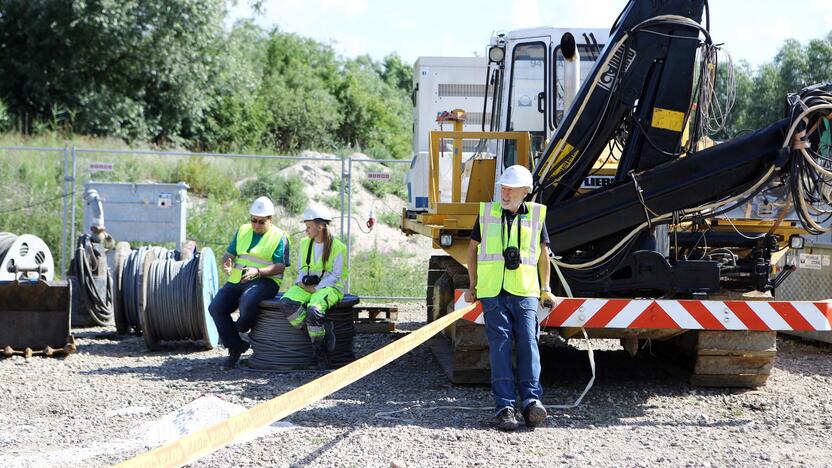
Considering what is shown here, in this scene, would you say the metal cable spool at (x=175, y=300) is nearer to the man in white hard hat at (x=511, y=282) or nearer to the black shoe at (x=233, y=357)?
the black shoe at (x=233, y=357)

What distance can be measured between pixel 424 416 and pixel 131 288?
4911mm

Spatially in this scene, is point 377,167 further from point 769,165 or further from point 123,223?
point 769,165

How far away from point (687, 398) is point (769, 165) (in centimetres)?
201

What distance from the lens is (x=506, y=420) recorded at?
676 centimetres

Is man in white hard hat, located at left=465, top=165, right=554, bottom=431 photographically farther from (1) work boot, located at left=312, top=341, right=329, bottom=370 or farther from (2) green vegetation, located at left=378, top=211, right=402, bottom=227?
(2) green vegetation, located at left=378, top=211, right=402, bottom=227

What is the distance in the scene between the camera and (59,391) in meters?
8.03

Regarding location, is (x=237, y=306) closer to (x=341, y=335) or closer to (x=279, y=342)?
(x=279, y=342)

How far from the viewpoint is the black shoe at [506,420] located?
674cm

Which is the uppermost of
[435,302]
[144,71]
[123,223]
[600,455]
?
[144,71]

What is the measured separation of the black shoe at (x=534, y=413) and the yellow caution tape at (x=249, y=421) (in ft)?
3.48

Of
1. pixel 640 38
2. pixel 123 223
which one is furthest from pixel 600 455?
pixel 123 223

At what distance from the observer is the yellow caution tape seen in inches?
163

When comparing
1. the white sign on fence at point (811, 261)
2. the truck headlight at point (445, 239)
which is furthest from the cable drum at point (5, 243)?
the white sign on fence at point (811, 261)

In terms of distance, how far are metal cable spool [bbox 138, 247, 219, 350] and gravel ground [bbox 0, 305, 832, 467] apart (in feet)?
0.89
